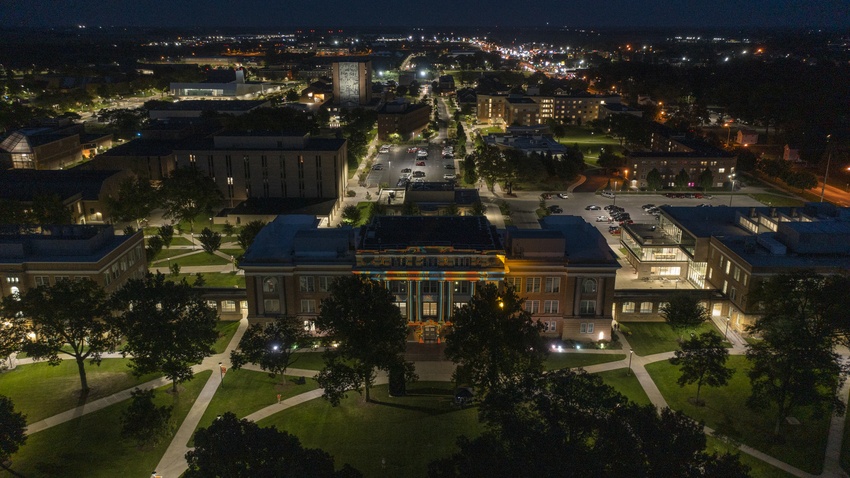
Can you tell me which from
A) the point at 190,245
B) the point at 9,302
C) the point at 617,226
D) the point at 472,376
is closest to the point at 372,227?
the point at 472,376

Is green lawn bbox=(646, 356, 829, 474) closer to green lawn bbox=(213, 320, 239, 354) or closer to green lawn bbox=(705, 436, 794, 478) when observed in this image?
green lawn bbox=(705, 436, 794, 478)

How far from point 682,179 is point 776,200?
1573 centimetres

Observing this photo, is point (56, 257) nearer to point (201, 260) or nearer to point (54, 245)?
point (54, 245)

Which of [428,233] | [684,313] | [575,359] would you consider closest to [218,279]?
[428,233]

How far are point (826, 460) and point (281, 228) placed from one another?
165 ft

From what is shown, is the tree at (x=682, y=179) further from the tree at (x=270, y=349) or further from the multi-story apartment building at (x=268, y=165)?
the tree at (x=270, y=349)

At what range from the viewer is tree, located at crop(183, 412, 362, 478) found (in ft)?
90.5

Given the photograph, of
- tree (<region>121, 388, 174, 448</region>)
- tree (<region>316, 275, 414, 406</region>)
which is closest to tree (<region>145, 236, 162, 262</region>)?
tree (<region>316, 275, 414, 406</region>)

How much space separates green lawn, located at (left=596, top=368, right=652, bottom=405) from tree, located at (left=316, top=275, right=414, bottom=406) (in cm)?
1677

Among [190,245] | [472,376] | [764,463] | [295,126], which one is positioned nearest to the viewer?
[764,463]

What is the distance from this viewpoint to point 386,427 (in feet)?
144

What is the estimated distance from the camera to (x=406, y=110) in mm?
166000

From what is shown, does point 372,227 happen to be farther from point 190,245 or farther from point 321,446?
point 190,245

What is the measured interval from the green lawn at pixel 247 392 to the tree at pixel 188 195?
42593 millimetres
